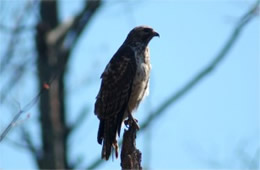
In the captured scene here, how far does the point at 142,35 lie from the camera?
30.7 feet

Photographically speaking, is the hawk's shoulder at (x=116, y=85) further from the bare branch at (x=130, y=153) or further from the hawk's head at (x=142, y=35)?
the bare branch at (x=130, y=153)

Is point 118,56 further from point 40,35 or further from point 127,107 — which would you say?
point 40,35

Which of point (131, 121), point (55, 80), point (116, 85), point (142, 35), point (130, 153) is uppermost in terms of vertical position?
point (55, 80)

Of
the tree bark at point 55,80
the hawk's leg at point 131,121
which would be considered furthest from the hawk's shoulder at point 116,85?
the tree bark at point 55,80

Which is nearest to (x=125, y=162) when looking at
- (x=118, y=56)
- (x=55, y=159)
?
(x=118, y=56)

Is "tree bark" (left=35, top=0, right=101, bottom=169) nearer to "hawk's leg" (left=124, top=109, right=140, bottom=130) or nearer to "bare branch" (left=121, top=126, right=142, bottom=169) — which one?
"hawk's leg" (left=124, top=109, right=140, bottom=130)

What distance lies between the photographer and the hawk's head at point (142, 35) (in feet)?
30.6

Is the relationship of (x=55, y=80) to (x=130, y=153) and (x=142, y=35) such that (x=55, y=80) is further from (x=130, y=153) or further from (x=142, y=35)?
(x=130, y=153)

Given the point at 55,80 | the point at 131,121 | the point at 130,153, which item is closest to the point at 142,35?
the point at 131,121

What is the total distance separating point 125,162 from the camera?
7.64 metres

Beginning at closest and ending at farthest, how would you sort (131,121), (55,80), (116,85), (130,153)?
(130,153) → (131,121) → (116,85) → (55,80)

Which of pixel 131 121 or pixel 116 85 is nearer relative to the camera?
pixel 131 121

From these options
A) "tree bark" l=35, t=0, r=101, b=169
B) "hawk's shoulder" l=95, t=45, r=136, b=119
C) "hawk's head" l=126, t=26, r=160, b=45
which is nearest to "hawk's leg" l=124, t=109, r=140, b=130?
"hawk's shoulder" l=95, t=45, r=136, b=119

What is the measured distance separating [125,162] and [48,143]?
8586 mm
